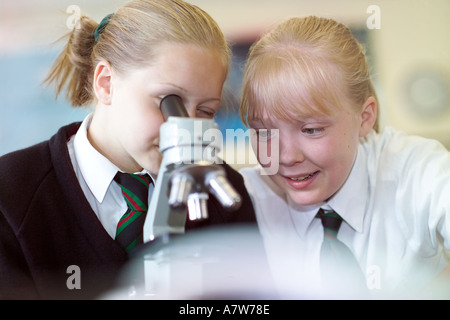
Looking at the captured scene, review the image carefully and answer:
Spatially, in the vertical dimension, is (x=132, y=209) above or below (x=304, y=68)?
below

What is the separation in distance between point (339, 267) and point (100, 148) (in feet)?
1.69

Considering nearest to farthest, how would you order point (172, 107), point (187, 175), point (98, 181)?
point (187, 175), point (172, 107), point (98, 181)

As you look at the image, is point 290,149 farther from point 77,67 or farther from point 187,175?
point 77,67

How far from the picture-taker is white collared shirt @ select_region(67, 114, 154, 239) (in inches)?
41.8

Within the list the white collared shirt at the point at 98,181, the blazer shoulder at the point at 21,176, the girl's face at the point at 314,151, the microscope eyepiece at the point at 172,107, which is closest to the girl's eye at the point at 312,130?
the girl's face at the point at 314,151

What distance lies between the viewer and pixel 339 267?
1127mm

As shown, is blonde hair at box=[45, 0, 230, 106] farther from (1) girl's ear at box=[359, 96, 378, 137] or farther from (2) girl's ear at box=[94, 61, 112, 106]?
(1) girl's ear at box=[359, 96, 378, 137]

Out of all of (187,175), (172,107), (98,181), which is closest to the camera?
(187,175)

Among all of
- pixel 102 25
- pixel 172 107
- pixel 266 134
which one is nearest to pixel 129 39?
pixel 102 25

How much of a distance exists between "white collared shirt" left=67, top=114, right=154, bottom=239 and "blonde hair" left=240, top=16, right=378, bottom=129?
280 mm

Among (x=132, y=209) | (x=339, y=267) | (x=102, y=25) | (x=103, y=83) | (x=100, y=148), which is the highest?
(x=102, y=25)

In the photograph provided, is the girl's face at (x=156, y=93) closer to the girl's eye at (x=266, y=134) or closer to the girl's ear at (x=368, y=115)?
the girl's eye at (x=266, y=134)

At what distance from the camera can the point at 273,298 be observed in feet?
3.67

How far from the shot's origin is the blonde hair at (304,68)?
111 centimetres
